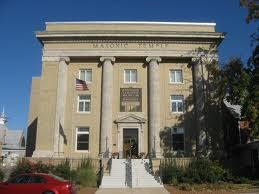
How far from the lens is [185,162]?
33844 mm

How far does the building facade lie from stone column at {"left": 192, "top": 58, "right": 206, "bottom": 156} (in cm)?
11

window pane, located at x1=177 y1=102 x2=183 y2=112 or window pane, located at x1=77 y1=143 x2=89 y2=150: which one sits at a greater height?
window pane, located at x1=177 y1=102 x2=183 y2=112

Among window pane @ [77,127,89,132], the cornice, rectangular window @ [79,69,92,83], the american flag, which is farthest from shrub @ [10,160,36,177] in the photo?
the cornice

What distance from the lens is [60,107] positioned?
1604 inches

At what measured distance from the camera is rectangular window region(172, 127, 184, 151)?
40625mm

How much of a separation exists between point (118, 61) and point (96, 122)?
7398mm

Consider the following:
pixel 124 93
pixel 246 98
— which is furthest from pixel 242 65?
pixel 124 93

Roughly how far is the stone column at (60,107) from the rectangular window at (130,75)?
6.69m

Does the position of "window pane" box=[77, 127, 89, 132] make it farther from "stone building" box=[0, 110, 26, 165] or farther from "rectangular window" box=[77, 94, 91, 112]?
"stone building" box=[0, 110, 26, 165]

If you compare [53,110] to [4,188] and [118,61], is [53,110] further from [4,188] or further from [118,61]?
[4,188]

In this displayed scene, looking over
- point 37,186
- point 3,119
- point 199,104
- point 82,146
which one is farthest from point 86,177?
point 3,119

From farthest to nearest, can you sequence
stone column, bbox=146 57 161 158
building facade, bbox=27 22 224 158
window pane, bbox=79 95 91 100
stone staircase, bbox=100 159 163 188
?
window pane, bbox=79 95 91 100 < building facade, bbox=27 22 224 158 < stone column, bbox=146 57 161 158 < stone staircase, bbox=100 159 163 188

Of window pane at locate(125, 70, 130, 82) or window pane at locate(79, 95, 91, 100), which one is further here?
window pane at locate(125, 70, 130, 82)

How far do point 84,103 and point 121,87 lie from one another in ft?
14.6
